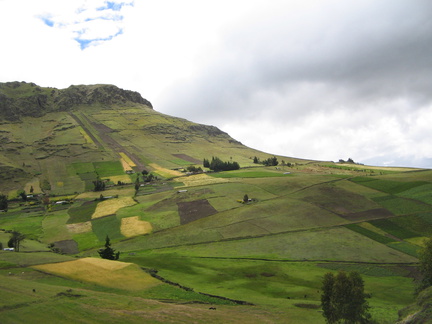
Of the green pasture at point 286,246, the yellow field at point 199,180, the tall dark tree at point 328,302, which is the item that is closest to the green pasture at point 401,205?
the green pasture at point 286,246

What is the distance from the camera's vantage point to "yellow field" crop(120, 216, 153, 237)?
355 ft

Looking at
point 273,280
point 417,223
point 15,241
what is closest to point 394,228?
point 417,223

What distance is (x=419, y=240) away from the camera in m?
89.3

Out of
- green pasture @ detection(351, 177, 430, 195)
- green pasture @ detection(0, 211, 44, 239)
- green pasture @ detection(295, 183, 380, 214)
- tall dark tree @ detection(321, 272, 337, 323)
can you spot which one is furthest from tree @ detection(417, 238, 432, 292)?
green pasture @ detection(0, 211, 44, 239)

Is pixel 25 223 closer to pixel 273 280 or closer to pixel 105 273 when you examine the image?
pixel 105 273

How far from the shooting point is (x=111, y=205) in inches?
5738

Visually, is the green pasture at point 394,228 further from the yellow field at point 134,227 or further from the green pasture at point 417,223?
the yellow field at point 134,227

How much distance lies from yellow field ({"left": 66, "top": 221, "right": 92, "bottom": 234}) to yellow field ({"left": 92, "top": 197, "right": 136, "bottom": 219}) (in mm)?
7855

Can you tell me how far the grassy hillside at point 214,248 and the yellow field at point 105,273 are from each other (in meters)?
0.20

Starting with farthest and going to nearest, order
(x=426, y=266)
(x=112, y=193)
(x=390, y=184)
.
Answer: (x=112, y=193), (x=390, y=184), (x=426, y=266)

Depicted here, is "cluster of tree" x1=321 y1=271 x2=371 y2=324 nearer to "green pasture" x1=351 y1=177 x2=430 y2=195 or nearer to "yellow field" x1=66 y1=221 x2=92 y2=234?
"yellow field" x1=66 y1=221 x2=92 y2=234

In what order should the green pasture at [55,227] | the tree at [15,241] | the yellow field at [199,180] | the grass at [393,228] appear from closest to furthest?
the tree at [15,241]
the grass at [393,228]
the green pasture at [55,227]
the yellow field at [199,180]

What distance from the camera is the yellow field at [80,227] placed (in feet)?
384

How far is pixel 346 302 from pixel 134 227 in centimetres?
8614
